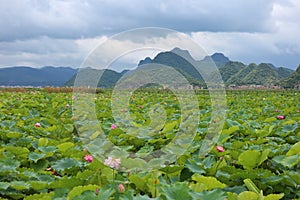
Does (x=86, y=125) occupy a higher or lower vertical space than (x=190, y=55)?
lower

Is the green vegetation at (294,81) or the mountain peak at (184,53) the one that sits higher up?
the mountain peak at (184,53)

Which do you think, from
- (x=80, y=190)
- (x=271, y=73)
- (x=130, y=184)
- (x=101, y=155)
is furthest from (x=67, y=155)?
(x=271, y=73)

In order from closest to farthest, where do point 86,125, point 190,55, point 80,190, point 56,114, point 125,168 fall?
point 80,190 → point 125,168 → point 190,55 → point 86,125 → point 56,114

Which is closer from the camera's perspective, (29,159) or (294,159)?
(294,159)

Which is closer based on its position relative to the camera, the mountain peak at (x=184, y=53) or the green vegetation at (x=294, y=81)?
the mountain peak at (x=184, y=53)

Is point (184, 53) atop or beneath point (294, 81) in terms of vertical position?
atop

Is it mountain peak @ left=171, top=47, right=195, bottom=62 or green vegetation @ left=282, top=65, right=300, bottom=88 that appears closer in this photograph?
mountain peak @ left=171, top=47, right=195, bottom=62

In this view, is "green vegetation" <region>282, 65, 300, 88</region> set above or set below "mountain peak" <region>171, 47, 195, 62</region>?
below

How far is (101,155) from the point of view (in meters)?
2.97

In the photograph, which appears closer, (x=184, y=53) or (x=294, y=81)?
(x=184, y=53)

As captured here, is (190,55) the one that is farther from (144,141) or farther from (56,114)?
(56,114)

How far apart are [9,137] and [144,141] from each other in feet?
3.98

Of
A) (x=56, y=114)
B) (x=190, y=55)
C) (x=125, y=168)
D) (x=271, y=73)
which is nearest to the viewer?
(x=125, y=168)

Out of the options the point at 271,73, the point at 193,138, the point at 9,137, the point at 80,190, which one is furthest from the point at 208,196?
the point at 271,73
